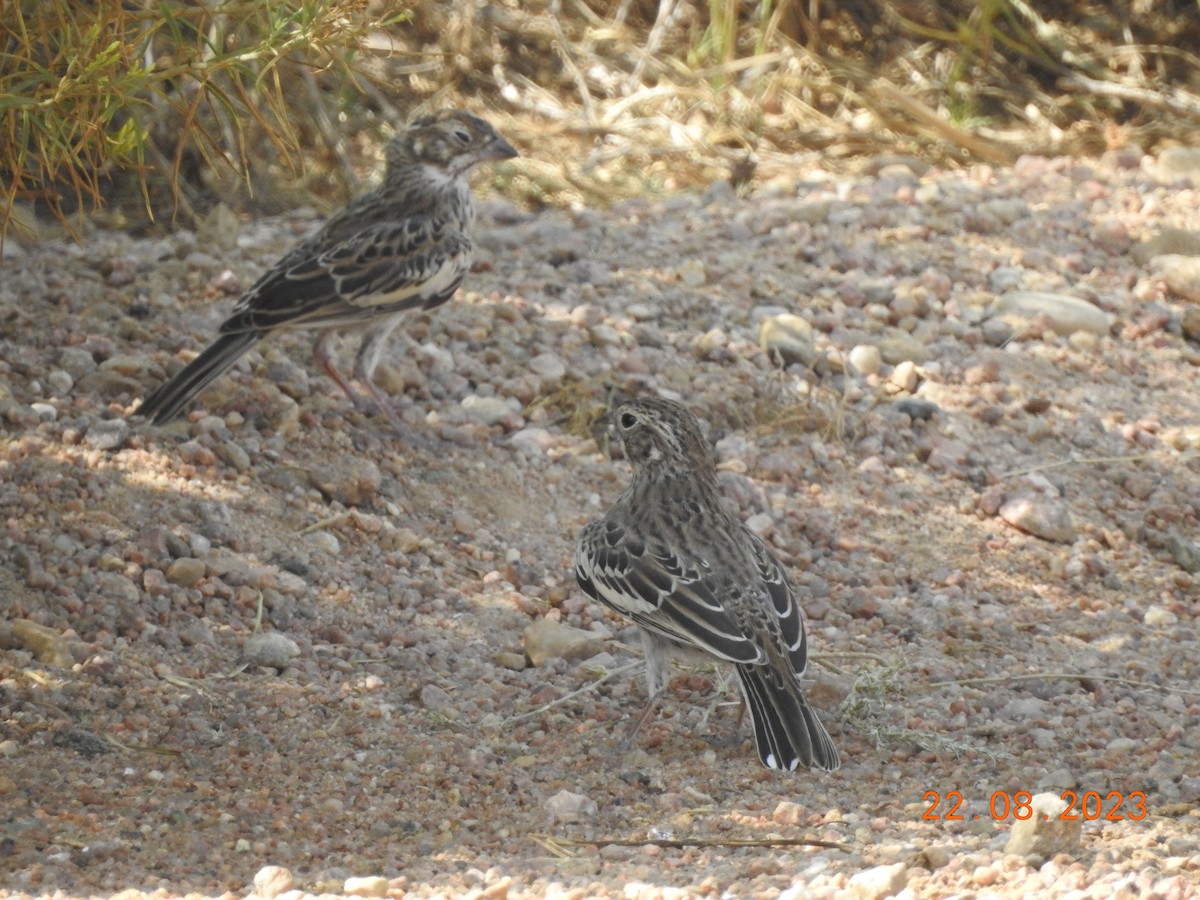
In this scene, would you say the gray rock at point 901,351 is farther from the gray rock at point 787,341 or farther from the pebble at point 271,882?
the pebble at point 271,882

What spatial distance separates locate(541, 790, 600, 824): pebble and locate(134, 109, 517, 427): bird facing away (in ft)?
8.25

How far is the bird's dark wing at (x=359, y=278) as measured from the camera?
6398 millimetres

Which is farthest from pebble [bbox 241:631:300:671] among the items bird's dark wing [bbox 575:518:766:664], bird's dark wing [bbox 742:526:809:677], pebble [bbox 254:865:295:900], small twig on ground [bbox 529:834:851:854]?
bird's dark wing [bbox 742:526:809:677]

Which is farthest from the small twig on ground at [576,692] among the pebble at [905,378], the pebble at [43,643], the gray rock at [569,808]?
the pebble at [905,378]

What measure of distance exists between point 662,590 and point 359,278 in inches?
95.1

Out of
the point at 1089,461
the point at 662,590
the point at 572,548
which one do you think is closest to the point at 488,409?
the point at 572,548

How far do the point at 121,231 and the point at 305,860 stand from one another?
16.8 ft

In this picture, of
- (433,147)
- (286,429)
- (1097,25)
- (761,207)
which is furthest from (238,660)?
(1097,25)

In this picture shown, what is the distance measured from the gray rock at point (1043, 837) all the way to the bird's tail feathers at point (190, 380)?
11.7ft

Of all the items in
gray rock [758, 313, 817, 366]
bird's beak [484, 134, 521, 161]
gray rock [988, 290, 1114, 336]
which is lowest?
gray rock [758, 313, 817, 366]

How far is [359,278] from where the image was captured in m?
6.59

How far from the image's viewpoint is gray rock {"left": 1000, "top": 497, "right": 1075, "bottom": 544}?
246 inches

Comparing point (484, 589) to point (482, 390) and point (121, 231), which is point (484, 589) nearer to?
point (482, 390)

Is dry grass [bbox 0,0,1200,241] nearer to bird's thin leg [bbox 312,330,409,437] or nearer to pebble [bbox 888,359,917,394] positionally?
bird's thin leg [bbox 312,330,409,437]
